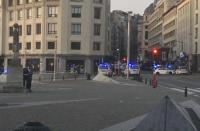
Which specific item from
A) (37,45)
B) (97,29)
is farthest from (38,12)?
(97,29)

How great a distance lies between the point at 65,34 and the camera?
10944 cm

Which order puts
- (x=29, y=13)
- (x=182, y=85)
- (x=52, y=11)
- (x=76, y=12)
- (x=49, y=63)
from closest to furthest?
(x=182, y=85) → (x=49, y=63) → (x=76, y=12) → (x=52, y=11) → (x=29, y=13)

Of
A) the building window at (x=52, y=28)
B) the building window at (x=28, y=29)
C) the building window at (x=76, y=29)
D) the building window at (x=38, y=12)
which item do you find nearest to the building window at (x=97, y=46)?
the building window at (x=76, y=29)

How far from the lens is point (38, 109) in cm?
2306

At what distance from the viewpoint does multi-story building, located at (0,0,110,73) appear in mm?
109375

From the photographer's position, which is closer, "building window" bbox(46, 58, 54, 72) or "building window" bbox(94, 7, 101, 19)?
"building window" bbox(46, 58, 54, 72)

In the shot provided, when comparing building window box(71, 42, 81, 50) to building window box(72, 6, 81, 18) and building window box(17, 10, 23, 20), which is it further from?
building window box(17, 10, 23, 20)

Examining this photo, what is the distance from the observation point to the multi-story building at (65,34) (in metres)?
109

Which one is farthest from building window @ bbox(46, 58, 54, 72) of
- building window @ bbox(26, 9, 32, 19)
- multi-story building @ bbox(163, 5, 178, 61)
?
multi-story building @ bbox(163, 5, 178, 61)

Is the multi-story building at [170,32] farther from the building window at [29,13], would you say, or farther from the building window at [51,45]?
the building window at [51,45]

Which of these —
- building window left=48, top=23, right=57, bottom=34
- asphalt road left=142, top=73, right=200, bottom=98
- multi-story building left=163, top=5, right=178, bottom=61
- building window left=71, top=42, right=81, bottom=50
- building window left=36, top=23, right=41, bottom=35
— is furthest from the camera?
multi-story building left=163, top=5, right=178, bottom=61

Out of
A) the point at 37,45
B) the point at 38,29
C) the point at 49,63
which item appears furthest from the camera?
the point at 38,29

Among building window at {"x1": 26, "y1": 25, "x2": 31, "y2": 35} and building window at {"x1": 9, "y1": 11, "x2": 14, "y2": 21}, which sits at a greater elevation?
building window at {"x1": 9, "y1": 11, "x2": 14, "y2": 21}

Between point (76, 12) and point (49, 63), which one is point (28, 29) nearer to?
point (49, 63)
